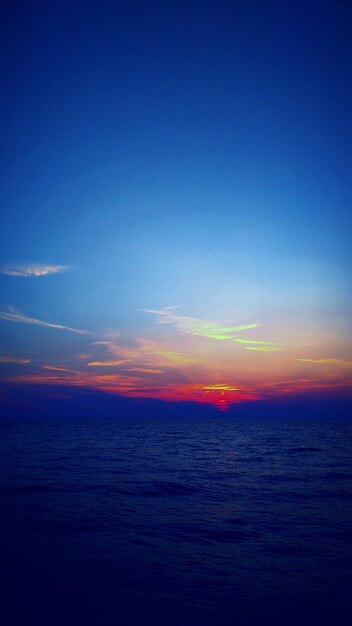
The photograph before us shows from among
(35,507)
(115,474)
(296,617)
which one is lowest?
(115,474)

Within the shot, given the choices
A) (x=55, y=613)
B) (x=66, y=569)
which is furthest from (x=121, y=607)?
(x=66, y=569)

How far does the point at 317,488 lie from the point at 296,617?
14.3 m

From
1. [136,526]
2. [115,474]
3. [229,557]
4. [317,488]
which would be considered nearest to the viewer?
[229,557]

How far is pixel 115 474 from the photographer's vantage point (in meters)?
22.5

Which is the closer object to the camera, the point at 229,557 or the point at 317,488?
the point at 229,557

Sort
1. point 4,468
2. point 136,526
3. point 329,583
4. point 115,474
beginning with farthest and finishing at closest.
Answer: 1. point 4,468
2. point 115,474
3. point 136,526
4. point 329,583

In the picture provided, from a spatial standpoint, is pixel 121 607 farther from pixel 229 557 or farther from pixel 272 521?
pixel 272 521

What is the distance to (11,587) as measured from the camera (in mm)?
7820

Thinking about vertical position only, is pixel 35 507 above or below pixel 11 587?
below

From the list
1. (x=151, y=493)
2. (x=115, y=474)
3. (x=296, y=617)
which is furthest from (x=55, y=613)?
(x=115, y=474)

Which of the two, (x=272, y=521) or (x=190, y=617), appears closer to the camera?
(x=190, y=617)

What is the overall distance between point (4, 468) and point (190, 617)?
22.0 meters

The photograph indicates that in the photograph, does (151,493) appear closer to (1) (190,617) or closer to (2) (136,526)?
(2) (136,526)

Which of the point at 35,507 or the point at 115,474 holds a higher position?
the point at 35,507
